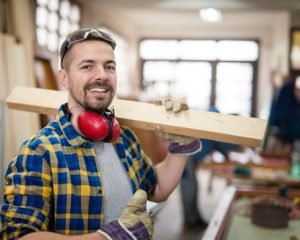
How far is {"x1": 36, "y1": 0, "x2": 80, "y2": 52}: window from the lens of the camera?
6781mm

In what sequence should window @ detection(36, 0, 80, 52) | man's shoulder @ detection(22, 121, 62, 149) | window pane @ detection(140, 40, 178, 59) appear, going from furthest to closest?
window pane @ detection(140, 40, 178, 59), window @ detection(36, 0, 80, 52), man's shoulder @ detection(22, 121, 62, 149)

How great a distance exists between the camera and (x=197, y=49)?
11797 mm

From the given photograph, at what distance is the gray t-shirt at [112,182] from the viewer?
57.7 inches

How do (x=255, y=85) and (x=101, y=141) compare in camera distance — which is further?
(x=255, y=85)

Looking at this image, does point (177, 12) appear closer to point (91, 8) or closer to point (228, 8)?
point (228, 8)

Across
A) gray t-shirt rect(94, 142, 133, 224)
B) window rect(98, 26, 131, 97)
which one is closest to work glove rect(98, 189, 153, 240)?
gray t-shirt rect(94, 142, 133, 224)

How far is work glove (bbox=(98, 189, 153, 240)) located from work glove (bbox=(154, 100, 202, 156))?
40 centimetres

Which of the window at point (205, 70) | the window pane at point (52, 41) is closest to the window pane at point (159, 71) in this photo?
the window at point (205, 70)

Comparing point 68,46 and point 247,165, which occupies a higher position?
point 68,46

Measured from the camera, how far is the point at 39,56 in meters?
4.99

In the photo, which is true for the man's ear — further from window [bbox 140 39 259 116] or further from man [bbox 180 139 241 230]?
window [bbox 140 39 259 116]

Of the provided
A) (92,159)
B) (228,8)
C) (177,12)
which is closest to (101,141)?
(92,159)

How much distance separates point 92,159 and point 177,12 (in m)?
8.32

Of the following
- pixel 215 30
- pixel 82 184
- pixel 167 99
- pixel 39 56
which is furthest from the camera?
pixel 215 30
